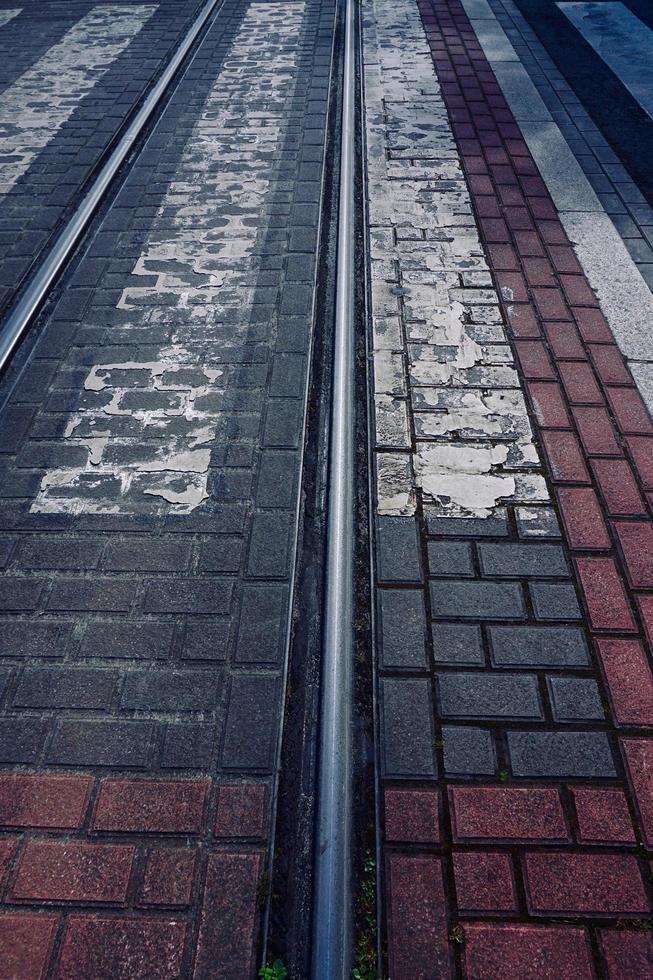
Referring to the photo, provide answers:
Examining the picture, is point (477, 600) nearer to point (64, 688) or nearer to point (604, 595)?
point (604, 595)

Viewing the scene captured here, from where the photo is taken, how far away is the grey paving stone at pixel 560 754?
2.05m

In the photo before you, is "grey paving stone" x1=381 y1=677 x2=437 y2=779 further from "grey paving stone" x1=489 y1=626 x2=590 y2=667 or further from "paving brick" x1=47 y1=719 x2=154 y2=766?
"paving brick" x1=47 y1=719 x2=154 y2=766

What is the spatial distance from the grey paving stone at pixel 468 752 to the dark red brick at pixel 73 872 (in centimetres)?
108

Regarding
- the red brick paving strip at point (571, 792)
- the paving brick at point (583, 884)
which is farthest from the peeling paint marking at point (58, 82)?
the paving brick at point (583, 884)

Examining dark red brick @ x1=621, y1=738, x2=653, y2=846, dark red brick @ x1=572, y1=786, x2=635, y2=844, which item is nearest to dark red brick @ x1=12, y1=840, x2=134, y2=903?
dark red brick @ x1=572, y1=786, x2=635, y2=844

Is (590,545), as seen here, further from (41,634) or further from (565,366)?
(41,634)

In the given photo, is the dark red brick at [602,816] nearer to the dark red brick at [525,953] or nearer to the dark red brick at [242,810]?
the dark red brick at [525,953]

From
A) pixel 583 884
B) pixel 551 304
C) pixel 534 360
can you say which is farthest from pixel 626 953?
pixel 551 304

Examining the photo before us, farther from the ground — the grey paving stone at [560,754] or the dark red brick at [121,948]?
the grey paving stone at [560,754]

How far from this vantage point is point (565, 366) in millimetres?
3420

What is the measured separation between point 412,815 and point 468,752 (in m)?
0.29

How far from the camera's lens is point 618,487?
112 inches

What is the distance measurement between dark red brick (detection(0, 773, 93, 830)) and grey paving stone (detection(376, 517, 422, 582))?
4.41ft

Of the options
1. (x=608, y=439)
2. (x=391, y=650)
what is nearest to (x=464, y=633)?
(x=391, y=650)
